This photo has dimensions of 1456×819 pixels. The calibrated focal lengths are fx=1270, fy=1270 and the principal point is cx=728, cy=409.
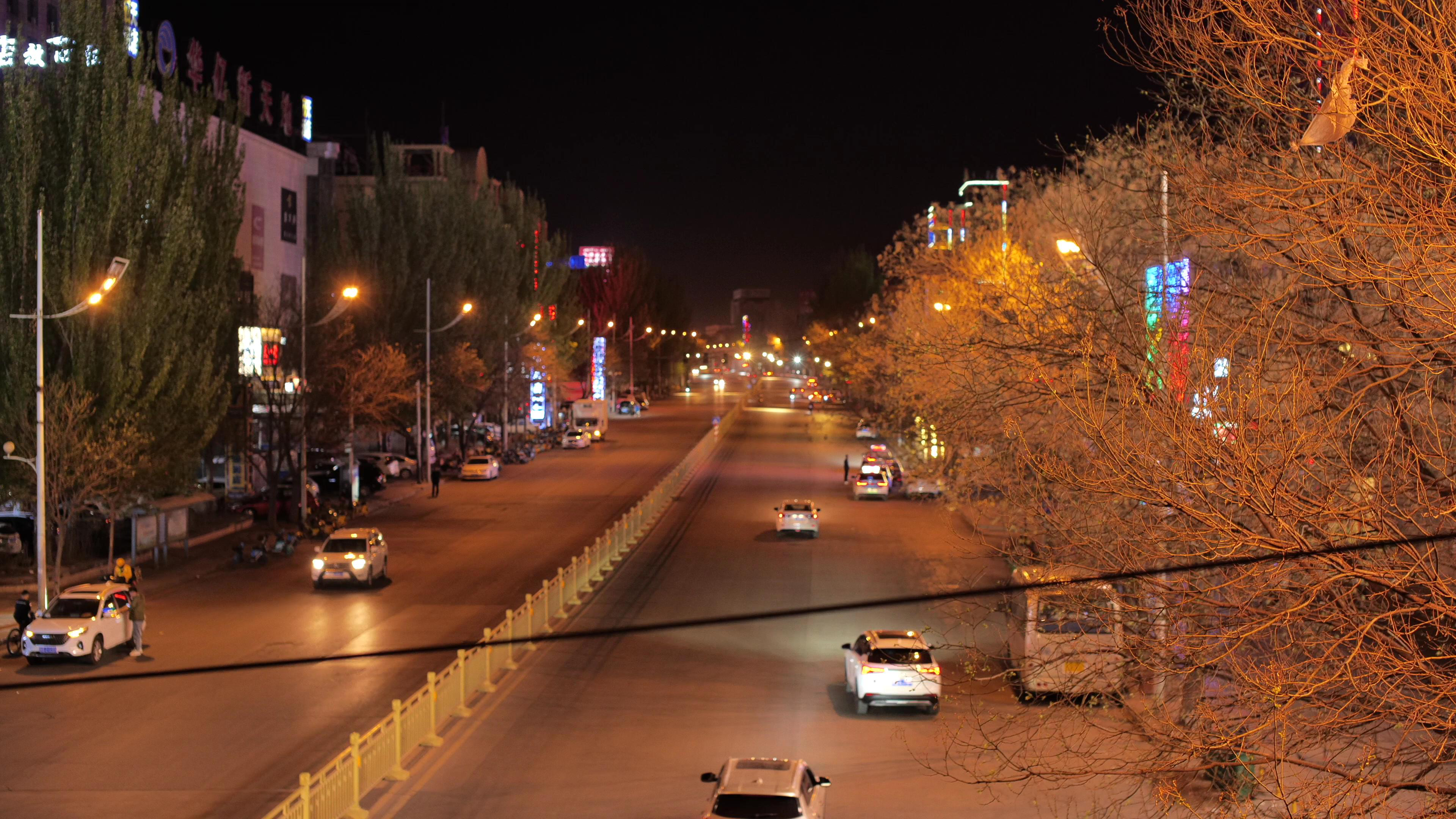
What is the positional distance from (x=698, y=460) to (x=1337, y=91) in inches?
2218

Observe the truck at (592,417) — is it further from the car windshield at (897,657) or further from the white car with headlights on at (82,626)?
the car windshield at (897,657)

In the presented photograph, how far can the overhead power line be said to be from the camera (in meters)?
6.95

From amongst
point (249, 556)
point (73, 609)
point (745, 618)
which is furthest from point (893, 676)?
point (249, 556)

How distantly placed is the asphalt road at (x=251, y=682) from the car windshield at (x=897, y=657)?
7.14m

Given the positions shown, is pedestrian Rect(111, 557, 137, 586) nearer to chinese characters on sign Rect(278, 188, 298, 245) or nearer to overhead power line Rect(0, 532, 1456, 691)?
overhead power line Rect(0, 532, 1456, 691)

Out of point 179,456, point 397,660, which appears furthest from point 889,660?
point 179,456

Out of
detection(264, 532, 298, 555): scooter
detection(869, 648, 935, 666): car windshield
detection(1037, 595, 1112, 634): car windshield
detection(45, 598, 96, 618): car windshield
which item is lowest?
detection(264, 532, 298, 555): scooter

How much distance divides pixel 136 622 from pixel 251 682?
3671 millimetres

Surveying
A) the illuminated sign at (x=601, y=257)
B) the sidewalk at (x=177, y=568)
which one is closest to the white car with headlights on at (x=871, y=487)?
the sidewalk at (x=177, y=568)

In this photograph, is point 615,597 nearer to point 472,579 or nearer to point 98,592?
point 472,579

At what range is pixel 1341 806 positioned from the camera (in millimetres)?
7867

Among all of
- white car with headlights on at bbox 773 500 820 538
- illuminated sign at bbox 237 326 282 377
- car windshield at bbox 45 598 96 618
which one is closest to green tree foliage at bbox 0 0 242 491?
illuminated sign at bbox 237 326 282 377

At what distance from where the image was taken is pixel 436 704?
16.9 meters

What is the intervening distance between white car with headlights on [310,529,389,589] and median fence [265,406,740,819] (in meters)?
4.02
